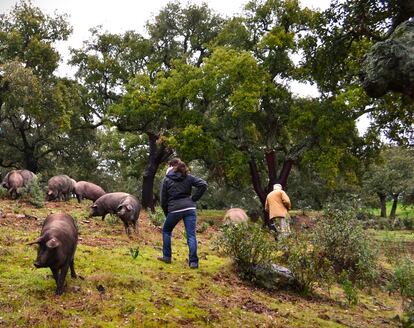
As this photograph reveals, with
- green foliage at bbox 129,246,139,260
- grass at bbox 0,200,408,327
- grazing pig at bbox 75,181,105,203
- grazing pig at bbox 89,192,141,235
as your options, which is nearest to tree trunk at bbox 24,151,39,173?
grazing pig at bbox 75,181,105,203

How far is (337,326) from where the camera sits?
27.2 ft

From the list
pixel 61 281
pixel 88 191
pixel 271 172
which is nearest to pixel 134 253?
pixel 61 281

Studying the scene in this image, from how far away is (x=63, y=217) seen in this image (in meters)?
8.37

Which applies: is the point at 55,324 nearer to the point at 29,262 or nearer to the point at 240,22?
the point at 29,262

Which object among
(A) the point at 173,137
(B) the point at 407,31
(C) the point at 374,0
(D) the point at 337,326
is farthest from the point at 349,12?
(A) the point at 173,137

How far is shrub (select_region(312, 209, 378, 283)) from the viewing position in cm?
1198

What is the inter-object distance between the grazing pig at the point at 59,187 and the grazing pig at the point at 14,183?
6.38ft

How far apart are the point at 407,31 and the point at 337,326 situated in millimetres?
5385

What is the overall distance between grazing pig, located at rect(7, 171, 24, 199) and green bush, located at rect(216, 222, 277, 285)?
13625 millimetres

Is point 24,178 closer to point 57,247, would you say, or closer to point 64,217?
point 64,217

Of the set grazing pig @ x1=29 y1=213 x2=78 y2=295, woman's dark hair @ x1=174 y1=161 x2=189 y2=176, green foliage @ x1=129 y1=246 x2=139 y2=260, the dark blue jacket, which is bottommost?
green foliage @ x1=129 y1=246 x2=139 y2=260

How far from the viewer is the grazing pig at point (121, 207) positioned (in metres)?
13.4

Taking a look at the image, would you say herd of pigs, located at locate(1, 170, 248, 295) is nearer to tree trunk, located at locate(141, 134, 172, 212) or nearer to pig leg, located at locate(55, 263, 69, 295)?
pig leg, located at locate(55, 263, 69, 295)

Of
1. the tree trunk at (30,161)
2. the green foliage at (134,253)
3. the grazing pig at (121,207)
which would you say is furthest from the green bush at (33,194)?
the tree trunk at (30,161)
